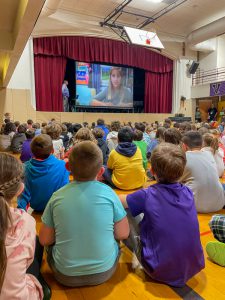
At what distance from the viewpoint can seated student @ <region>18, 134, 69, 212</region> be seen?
2287mm

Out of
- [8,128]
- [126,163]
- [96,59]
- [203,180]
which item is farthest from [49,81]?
[203,180]

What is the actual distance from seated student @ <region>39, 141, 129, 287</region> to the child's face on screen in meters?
10.6

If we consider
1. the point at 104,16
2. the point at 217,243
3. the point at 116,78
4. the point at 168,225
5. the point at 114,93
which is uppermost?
the point at 104,16

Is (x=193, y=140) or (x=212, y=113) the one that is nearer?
(x=193, y=140)

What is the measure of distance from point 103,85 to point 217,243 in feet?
33.6

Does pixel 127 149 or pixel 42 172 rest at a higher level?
pixel 127 149

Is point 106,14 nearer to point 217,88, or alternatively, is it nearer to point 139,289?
point 217,88

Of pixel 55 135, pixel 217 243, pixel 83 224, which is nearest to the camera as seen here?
→ pixel 83 224

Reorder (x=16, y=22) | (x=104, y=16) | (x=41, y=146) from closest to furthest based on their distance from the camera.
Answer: (x=41, y=146), (x=16, y=22), (x=104, y=16)

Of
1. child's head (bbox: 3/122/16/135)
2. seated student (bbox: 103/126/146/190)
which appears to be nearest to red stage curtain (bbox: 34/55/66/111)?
child's head (bbox: 3/122/16/135)

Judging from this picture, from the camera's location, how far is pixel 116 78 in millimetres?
11727

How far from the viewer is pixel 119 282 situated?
1.56m

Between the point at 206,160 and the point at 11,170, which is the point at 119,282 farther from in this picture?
the point at 206,160

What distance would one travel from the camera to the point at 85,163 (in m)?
1.38
